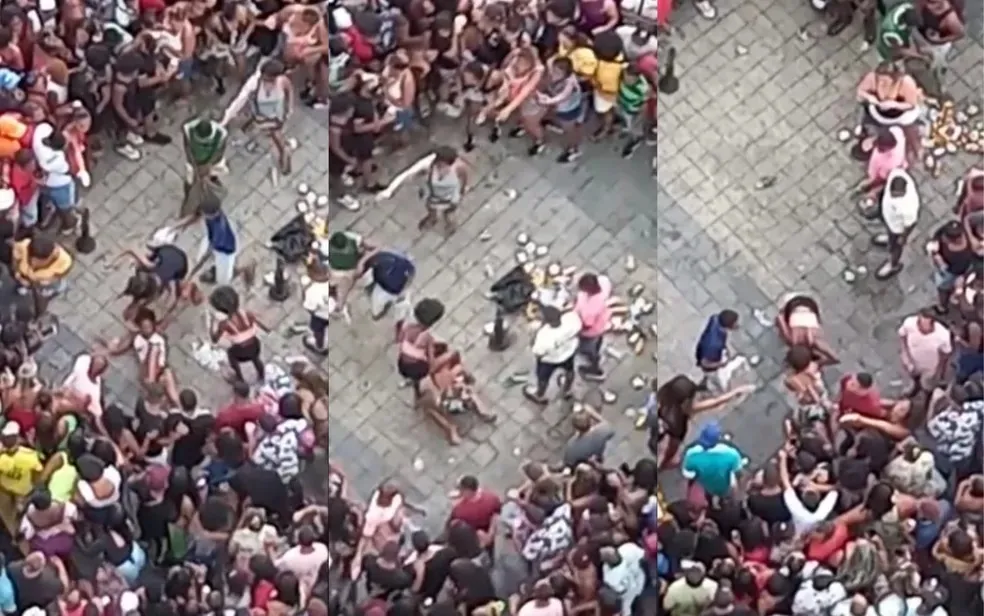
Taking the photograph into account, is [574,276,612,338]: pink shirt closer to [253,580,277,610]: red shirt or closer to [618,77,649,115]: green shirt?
[618,77,649,115]: green shirt

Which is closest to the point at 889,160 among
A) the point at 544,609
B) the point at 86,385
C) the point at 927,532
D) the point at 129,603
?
the point at 927,532

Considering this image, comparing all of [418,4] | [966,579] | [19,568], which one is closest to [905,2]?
[418,4]

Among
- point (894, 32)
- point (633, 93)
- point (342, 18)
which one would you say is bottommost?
point (342, 18)

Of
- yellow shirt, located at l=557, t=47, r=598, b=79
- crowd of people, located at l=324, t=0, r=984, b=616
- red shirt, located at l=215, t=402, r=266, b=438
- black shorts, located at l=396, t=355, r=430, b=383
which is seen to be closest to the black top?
crowd of people, located at l=324, t=0, r=984, b=616

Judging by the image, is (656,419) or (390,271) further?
(390,271)

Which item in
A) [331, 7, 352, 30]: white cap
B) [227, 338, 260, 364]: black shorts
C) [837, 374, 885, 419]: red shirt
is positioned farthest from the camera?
[331, 7, 352, 30]: white cap

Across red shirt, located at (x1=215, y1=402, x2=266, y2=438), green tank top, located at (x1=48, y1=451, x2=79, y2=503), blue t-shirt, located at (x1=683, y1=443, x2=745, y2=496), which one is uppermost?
blue t-shirt, located at (x1=683, y1=443, x2=745, y2=496)

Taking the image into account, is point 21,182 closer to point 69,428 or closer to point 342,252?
point 69,428

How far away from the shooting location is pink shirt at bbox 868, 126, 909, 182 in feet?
42.8

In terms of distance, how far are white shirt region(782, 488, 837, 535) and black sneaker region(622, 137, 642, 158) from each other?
9.10 ft

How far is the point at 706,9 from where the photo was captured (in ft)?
46.2

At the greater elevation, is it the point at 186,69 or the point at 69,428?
the point at 186,69

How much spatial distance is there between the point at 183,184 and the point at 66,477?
7.99 feet

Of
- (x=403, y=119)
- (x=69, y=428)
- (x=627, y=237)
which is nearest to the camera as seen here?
(x=69, y=428)
